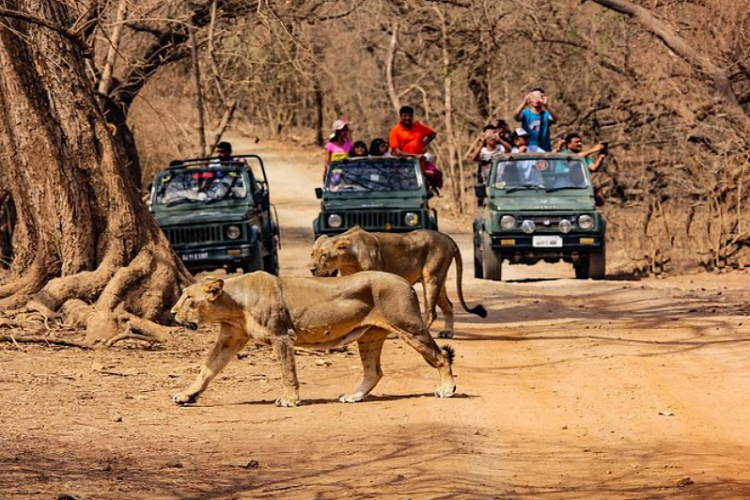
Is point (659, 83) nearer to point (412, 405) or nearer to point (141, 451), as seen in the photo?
point (412, 405)

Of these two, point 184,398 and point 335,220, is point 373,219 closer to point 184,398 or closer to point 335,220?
point 335,220

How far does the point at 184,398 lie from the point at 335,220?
Result: 959 cm

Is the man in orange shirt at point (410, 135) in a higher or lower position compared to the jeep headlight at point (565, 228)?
higher

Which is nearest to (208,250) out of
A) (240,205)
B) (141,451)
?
(240,205)

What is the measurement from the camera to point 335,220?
63.7ft

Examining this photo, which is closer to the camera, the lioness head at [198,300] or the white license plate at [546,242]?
the lioness head at [198,300]

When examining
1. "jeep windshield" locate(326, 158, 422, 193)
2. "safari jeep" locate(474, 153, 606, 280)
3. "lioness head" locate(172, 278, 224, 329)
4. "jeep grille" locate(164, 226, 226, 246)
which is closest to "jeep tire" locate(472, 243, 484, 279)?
"safari jeep" locate(474, 153, 606, 280)

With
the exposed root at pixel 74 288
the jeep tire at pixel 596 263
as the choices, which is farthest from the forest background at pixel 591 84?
the exposed root at pixel 74 288

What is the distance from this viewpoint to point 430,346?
32.4ft

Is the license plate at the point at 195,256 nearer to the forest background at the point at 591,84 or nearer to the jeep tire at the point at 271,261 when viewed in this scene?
the jeep tire at the point at 271,261

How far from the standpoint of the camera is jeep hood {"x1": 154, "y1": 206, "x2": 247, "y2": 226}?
763 inches

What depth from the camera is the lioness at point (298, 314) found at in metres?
9.72

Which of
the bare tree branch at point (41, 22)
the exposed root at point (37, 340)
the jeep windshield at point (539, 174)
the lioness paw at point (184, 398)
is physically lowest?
the exposed root at point (37, 340)

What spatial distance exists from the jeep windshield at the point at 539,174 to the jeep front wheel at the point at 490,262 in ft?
2.87
